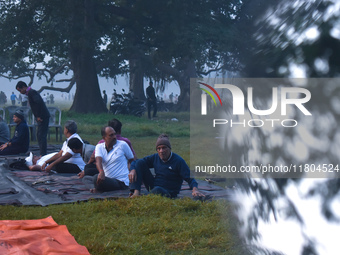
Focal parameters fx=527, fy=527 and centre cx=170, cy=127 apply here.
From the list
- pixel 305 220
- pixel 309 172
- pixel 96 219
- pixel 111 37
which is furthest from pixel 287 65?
pixel 111 37

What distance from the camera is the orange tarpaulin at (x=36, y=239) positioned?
3.53 meters

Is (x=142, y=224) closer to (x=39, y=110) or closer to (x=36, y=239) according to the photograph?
(x=36, y=239)

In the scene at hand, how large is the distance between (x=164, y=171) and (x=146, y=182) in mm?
310

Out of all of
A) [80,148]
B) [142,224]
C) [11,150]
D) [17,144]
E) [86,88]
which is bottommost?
[142,224]

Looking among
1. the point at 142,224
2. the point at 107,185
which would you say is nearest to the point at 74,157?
the point at 107,185

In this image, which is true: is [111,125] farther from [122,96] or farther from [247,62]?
[122,96]

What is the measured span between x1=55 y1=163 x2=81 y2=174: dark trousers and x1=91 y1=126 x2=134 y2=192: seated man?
4.20ft

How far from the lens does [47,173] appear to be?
7715 mm

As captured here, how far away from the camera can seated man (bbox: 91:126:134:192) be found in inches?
253

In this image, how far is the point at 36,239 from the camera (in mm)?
3771

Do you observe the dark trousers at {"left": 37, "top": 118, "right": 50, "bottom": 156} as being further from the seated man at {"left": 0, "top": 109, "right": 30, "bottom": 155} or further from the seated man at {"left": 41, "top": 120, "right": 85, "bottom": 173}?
the seated man at {"left": 41, "top": 120, "right": 85, "bottom": 173}

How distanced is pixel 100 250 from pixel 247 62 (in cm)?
255

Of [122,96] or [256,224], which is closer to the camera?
[256,224]

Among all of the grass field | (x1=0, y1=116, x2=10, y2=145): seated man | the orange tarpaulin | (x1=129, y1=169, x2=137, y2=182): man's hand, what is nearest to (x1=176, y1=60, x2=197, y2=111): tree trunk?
(x1=0, y1=116, x2=10, y2=145): seated man
